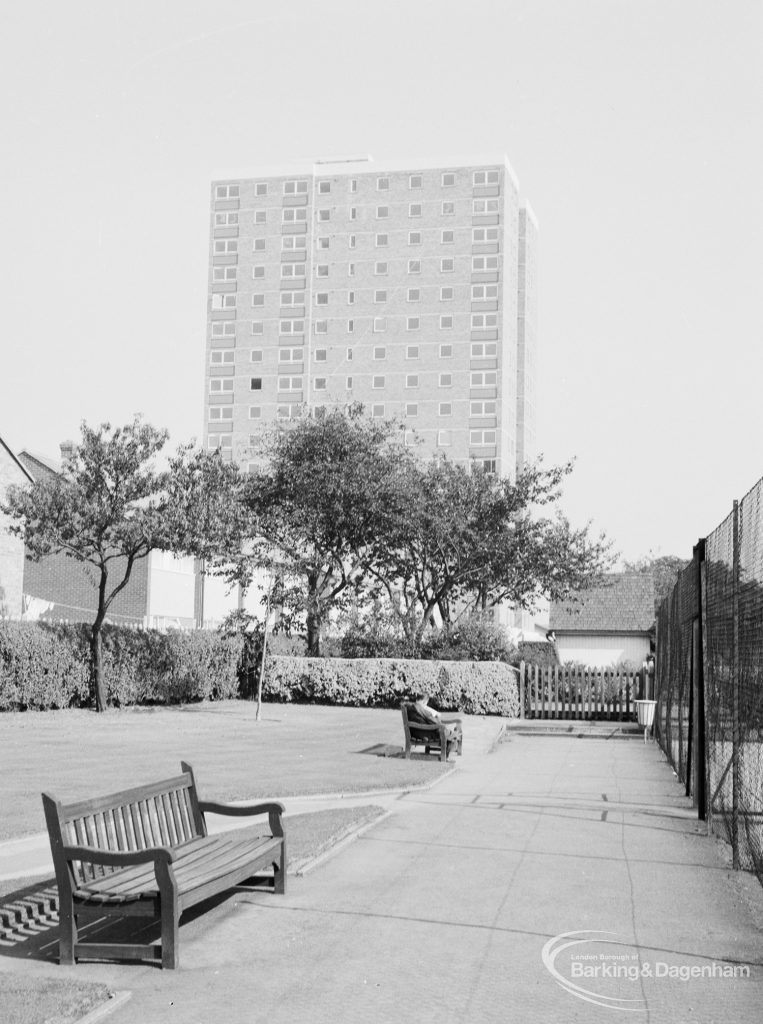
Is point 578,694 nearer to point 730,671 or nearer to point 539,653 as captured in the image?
point 539,653

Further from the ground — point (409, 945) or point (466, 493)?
point (466, 493)

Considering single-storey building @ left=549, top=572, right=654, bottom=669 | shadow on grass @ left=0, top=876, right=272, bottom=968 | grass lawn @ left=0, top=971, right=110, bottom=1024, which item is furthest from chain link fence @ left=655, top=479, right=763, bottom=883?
single-storey building @ left=549, top=572, right=654, bottom=669

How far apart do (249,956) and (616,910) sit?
253 centimetres

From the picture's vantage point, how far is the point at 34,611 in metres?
53.7

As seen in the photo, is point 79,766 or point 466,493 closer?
point 79,766

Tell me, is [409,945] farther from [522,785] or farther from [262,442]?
[262,442]

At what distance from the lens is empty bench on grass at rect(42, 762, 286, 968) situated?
6.37 meters

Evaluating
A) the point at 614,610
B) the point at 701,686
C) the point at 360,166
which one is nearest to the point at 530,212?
the point at 360,166

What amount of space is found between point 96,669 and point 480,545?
1507cm

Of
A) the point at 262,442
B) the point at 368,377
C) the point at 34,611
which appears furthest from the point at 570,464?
the point at 368,377

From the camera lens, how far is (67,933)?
20.9 feet

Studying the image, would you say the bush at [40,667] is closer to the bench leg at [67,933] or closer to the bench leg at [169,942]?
the bench leg at [67,933]

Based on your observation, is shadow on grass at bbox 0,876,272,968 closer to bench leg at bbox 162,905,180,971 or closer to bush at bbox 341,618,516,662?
bench leg at bbox 162,905,180,971

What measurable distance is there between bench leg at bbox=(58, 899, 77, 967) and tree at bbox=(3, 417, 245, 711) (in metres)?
22.2
